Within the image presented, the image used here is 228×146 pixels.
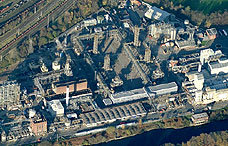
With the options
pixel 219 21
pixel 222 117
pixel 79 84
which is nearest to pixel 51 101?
pixel 79 84

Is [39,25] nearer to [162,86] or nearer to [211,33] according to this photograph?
[162,86]

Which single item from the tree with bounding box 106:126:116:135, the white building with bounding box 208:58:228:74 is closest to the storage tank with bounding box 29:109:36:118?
the tree with bounding box 106:126:116:135

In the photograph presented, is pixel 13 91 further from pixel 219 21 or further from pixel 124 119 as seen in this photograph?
pixel 219 21

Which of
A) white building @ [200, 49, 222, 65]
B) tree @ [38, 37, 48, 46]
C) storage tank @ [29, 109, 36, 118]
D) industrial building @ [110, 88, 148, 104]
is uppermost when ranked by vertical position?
tree @ [38, 37, 48, 46]

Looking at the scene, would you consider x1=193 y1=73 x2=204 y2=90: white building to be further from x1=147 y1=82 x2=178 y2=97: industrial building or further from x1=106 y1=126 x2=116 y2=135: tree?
x1=106 y1=126 x2=116 y2=135: tree

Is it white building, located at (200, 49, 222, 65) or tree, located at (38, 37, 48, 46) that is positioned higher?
tree, located at (38, 37, 48, 46)

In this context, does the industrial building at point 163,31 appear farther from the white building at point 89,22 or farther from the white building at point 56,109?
the white building at point 56,109

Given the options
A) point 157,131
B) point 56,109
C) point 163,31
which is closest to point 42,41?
point 56,109
